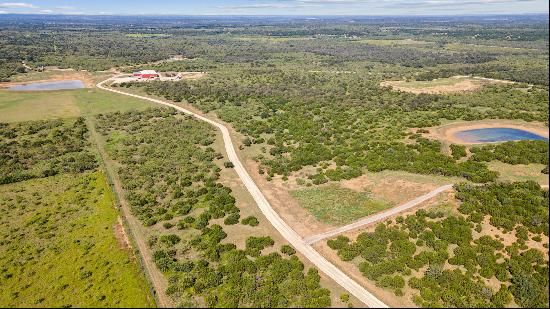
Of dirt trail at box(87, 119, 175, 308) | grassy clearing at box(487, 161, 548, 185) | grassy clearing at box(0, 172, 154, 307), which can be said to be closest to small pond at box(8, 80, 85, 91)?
dirt trail at box(87, 119, 175, 308)

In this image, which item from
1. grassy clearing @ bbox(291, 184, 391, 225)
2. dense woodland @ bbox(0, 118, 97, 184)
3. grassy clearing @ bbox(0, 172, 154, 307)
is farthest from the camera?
dense woodland @ bbox(0, 118, 97, 184)

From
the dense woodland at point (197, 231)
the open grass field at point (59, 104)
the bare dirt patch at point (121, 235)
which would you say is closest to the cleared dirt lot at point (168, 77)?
the open grass field at point (59, 104)

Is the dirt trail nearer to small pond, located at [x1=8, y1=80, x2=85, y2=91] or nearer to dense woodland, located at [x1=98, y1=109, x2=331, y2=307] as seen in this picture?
dense woodland, located at [x1=98, y1=109, x2=331, y2=307]

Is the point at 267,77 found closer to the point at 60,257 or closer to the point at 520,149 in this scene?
the point at 520,149

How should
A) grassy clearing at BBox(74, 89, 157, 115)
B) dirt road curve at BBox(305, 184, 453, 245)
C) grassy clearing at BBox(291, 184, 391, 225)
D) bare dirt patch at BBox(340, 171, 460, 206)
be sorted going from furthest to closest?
grassy clearing at BBox(74, 89, 157, 115)
bare dirt patch at BBox(340, 171, 460, 206)
grassy clearing at BBox(291, 184, 391, 225)
dirt road curve at BBox(305, 184, 453, 245)

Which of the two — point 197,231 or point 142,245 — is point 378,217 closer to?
point 197,231

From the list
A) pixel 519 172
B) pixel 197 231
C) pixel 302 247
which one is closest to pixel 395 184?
pixel 519 172
